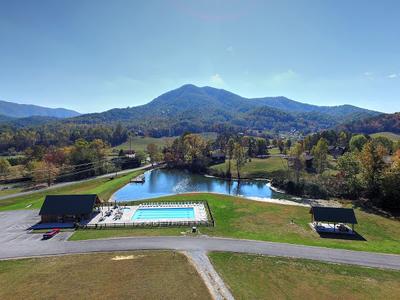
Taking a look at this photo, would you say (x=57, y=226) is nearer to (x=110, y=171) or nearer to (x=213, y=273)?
(x=213, y=273)

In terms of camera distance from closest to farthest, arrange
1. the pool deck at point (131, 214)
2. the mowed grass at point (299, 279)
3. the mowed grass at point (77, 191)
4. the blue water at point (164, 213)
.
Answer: the mowed grass at point (299, 279), the pool deck at point (131, 214), the blue water at point (164, 213), the mowed grass at point (77, 191)

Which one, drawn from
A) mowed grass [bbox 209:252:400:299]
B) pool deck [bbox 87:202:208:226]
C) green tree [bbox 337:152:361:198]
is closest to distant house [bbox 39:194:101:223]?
pool deck [bbox 87:202:208:226]

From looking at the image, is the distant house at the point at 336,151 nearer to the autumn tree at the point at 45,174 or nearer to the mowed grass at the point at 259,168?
the mowed grass at the point at 259,168

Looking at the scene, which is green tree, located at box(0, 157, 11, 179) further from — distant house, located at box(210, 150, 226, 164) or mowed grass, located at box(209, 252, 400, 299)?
mowed grass, located at box(209, 252, 400, 299)

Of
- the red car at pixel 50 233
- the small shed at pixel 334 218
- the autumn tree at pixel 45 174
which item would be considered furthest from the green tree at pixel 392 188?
the autumn tree at pixel 45 174

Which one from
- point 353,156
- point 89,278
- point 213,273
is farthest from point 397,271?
point 353,156

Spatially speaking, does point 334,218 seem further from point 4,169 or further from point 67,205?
point 4,169

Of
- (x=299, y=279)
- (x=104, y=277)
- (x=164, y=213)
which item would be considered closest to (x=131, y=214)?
(x=164, y=213)
